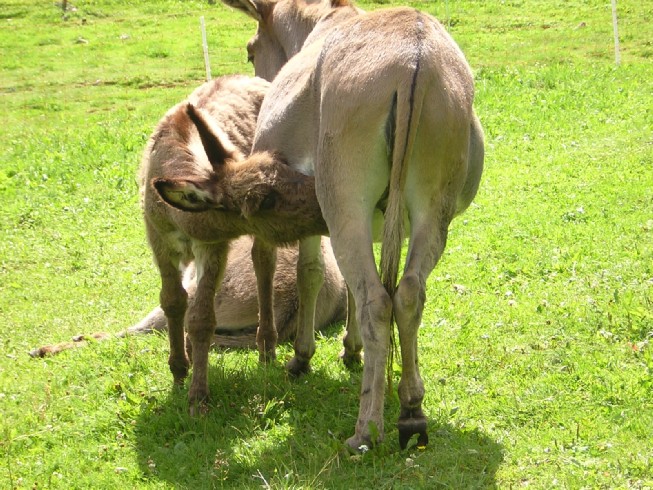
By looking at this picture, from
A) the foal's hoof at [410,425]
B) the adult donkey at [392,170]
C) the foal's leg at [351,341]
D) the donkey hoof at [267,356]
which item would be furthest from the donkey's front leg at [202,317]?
the foal's hoof at [410,425]

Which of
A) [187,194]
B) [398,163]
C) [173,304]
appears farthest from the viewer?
[173,304]

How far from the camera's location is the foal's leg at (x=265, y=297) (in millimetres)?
5910

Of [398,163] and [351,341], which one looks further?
[351,341]

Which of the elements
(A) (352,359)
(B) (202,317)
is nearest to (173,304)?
(B) (202,317)

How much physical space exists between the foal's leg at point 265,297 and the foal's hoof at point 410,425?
1732 millimetres

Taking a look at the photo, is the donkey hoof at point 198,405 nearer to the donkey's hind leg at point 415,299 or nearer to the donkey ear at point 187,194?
the donkey ear at point 187,194

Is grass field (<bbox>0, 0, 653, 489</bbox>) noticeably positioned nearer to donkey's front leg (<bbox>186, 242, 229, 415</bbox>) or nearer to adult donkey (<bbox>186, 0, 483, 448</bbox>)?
donkey's front leg (<bbox>186, 242, 229, 415</bbox>)

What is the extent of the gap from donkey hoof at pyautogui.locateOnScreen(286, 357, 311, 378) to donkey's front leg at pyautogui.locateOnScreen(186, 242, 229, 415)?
65 cm

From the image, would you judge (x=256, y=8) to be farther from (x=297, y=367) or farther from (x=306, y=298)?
(x=297, y=367)

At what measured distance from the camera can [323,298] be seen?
674cm

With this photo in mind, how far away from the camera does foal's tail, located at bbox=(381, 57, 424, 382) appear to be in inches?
165

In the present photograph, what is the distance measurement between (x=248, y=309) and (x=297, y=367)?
112 centimetres

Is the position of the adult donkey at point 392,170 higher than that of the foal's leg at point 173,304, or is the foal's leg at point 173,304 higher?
the adult donkey at point 392,170

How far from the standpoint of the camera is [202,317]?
530 centimetres
